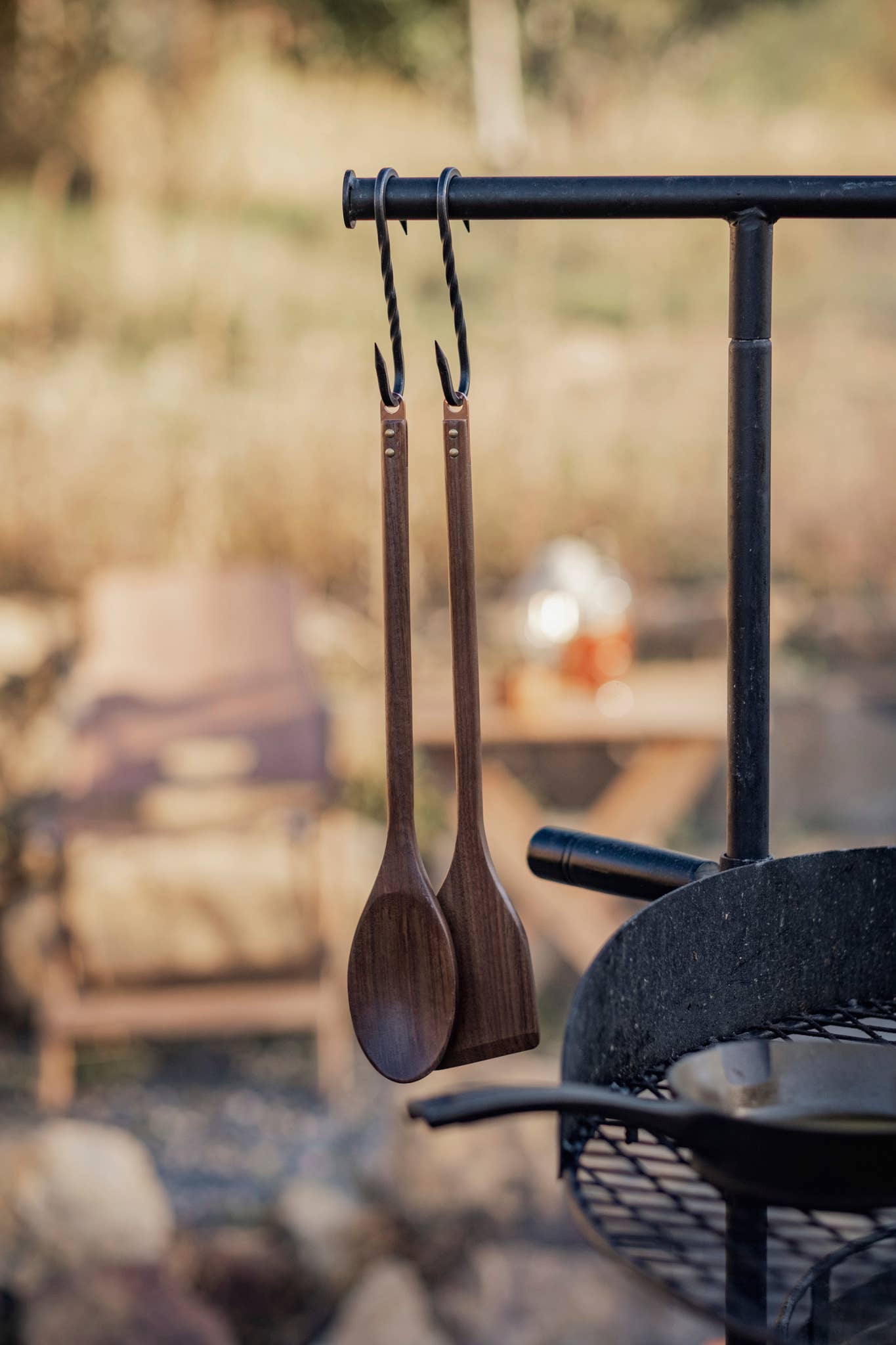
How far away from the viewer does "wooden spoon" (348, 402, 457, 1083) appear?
45 centimetres

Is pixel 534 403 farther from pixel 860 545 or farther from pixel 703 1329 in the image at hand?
pixel 703 1329

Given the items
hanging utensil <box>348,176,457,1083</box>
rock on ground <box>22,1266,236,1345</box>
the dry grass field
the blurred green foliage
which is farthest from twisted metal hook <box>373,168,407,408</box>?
the blurred green foliage

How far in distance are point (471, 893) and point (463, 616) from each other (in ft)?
0.33

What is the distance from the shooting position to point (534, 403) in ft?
11.7

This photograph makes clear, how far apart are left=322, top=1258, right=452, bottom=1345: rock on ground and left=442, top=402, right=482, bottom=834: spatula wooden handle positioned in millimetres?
1821

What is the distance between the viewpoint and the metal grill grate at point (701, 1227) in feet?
1.21

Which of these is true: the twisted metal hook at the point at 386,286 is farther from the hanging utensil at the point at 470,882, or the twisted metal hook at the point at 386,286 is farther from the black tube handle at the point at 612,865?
the black tube handle at the point at 612,865

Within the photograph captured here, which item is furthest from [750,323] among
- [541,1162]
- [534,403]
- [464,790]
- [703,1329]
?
[534,403]

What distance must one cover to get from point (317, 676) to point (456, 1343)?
145 centimetres

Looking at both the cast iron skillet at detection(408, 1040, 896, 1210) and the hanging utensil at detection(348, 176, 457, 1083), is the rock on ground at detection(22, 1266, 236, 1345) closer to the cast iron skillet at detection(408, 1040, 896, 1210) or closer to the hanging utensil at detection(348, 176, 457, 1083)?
the hanging utensil at detection(348, 176, 457, 1083)

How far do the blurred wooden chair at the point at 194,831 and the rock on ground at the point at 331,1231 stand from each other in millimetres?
349

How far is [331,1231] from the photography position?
213cm

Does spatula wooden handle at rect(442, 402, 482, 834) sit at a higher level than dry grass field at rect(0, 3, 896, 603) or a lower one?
lower

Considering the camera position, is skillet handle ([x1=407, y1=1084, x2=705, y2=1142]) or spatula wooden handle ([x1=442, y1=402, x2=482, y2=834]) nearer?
skillet handle ([x1=407, y1=1084, x2=705, y2=1142])
